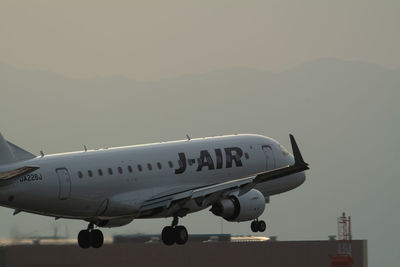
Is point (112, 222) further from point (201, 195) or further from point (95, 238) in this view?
point (201, 195)

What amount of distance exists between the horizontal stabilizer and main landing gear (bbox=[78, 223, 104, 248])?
10.9 meters

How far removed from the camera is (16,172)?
83250mm

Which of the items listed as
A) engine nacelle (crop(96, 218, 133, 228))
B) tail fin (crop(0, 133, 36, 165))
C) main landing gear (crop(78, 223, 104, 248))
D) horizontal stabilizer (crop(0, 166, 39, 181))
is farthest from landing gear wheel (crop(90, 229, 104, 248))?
horizontal stabilizer (crop(0, 166, 39, 181))

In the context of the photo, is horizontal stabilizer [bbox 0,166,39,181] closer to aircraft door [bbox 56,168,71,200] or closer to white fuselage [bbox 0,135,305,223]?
white fuselage [bbox 0,135,305,223]

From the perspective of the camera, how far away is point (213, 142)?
9594 cm

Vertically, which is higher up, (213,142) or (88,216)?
(213,142)

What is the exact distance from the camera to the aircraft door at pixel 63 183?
85.6 m

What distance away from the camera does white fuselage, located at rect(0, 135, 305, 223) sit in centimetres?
8512

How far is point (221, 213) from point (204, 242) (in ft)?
238

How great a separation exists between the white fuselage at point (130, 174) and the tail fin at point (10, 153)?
1.87 ft

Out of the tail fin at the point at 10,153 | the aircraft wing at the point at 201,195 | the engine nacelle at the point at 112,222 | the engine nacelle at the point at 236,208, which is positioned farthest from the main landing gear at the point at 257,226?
the tail fin at the point at 10,153

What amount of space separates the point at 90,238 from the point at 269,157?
543 inches

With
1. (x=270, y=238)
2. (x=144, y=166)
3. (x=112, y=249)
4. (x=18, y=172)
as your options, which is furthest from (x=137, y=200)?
(x=270, y=238)

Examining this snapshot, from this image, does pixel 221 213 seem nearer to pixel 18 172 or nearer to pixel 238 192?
pixel 238 192
